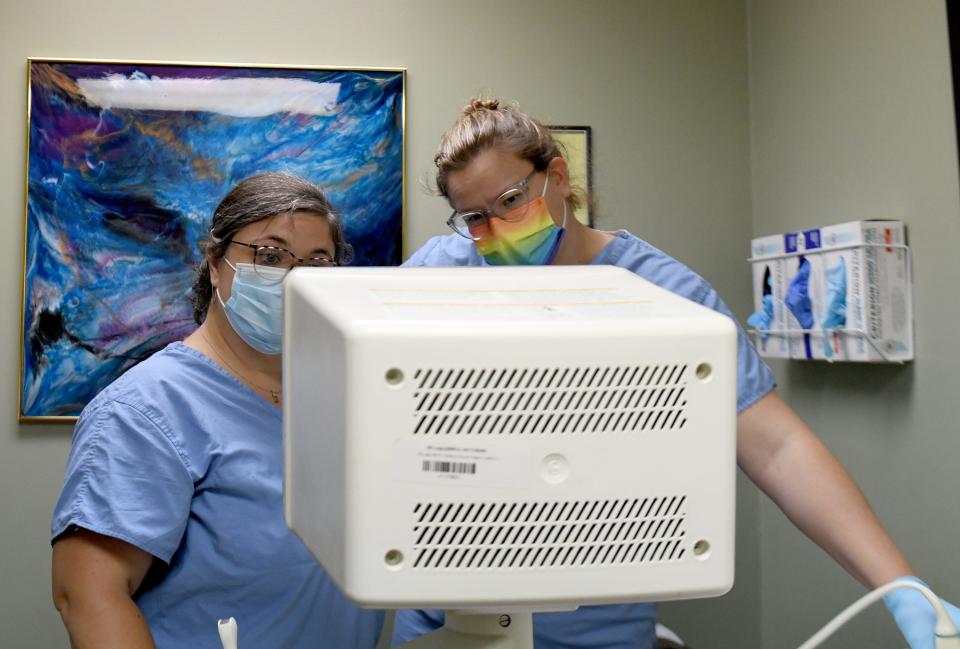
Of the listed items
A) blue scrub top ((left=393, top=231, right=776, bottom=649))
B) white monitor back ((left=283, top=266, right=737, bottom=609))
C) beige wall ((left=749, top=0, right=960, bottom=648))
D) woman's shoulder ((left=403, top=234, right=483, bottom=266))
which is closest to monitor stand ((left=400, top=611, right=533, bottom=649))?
white monitor back ((left=283, top=266, right=737, bottom=609))

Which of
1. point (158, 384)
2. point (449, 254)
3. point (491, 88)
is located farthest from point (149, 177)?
point (158, 384)

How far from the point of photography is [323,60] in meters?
2.52

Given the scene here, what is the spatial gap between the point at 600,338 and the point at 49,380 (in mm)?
2211

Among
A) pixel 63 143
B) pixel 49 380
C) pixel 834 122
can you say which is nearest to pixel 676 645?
pixel 834 122

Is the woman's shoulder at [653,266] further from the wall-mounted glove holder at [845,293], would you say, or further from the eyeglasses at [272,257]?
the wall-mounted glove holder at [845,293]

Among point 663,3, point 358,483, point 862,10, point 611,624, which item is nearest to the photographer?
point 358,483

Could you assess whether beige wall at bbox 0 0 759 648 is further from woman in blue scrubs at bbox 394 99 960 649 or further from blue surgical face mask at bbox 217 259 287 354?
blue surgical face mask at bbox 217 259 287 354

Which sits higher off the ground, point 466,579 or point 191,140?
point 191,140

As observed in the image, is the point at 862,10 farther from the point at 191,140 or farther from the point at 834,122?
the point at 191,140

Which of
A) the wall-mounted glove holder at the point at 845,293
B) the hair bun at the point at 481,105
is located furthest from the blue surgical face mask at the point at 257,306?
the wall-mounted glove holder at the point at 845,293

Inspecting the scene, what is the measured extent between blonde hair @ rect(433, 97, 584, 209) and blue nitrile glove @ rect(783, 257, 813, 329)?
93 cm

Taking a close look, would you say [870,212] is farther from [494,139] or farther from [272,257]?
[272,257]

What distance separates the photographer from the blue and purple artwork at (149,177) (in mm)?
2402

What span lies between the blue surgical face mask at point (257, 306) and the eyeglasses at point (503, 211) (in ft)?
0.93
